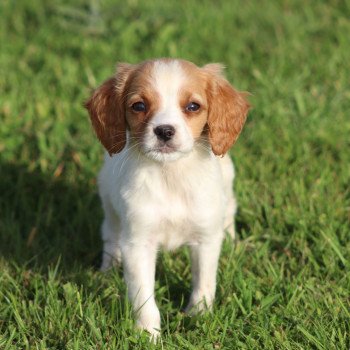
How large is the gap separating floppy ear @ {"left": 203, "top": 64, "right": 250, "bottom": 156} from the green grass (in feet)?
2.81

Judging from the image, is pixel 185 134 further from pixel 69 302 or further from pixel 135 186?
pixel 69 302

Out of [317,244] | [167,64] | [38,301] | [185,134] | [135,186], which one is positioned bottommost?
[38,301]

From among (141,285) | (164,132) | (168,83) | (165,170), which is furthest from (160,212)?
(168,83)

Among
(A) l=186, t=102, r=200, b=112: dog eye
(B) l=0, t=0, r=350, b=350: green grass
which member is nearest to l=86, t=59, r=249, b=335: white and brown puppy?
(A) l=186, t=102, r=200, b=112: dog eye

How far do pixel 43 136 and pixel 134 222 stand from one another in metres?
2.12

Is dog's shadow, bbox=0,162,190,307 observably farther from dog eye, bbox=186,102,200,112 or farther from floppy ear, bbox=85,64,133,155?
dog eye, bbox=186,102,200,112

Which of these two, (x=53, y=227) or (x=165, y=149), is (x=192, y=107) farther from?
(x=53, y=227)

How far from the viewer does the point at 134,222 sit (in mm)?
3604

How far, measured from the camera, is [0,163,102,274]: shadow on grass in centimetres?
438

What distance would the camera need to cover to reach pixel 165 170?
3.63 metres

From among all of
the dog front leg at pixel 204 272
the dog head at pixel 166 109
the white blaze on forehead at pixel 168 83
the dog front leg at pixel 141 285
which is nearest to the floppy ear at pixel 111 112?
the dog head at pixel 166 109

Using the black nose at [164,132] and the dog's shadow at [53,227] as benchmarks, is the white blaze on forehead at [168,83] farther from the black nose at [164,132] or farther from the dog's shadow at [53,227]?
the dog's shadow at [53,227]

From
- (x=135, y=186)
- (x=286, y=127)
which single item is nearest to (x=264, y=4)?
(x=286, y=127)

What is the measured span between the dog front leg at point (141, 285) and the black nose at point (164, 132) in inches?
27.7
